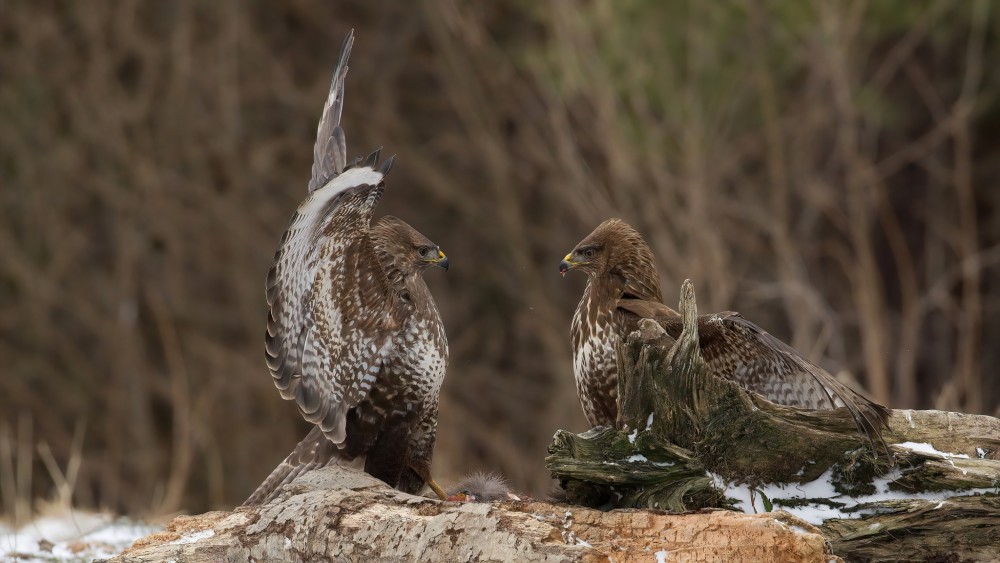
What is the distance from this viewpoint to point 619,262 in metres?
4.76

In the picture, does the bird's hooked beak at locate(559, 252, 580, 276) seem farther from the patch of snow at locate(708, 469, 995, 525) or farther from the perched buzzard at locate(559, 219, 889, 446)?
the patch of snow at locate(708, 469, 995, 525)

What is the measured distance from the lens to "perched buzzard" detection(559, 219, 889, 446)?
4.29 meters

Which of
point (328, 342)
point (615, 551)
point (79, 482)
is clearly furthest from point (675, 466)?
point (79, 482)

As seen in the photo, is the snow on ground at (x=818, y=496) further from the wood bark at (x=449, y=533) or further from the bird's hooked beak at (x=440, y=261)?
the bird's hooked beak at (x=440, y=261)

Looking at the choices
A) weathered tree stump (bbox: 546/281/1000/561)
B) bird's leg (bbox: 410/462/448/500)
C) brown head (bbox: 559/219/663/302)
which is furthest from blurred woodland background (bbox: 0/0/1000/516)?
weathered tree stump (bbox: 546/281/1000/561)

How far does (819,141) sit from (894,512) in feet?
26.3

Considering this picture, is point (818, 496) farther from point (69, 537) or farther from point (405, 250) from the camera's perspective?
point (69, 537)

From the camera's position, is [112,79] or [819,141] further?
[112,79]

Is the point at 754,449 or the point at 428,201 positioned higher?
the point at 428,201

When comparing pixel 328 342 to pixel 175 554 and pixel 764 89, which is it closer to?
pixel 175 554

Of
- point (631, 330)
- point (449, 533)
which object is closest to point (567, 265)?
point (631, 330)

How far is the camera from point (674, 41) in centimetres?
997

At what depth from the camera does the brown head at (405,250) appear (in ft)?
15.1

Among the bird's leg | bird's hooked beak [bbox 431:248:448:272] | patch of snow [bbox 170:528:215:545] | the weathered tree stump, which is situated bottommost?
patch of snow [bbox 170:528:215:545]
